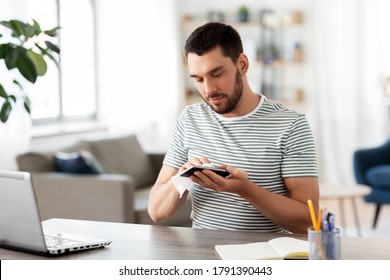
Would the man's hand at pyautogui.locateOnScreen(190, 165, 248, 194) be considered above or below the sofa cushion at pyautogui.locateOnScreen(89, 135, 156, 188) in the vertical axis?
above

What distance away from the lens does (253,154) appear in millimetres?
2402

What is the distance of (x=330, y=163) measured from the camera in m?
7.36

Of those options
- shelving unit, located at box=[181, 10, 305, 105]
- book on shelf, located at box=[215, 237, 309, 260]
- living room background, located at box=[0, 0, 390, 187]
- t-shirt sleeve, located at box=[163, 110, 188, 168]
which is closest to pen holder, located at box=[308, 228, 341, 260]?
book on shelf, located at box=[215, 237, 309, 260]

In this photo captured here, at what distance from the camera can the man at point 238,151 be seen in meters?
2.29

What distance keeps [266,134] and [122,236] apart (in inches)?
22.7

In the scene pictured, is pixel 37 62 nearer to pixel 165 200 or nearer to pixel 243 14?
pixel 165 200

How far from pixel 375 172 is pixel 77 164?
2.41 meters

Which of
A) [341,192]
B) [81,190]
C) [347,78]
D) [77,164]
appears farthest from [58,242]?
[347,78]

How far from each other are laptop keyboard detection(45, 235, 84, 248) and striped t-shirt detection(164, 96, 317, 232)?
1.66ft

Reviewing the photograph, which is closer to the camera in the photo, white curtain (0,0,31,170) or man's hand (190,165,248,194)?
man's hand (190,165,248,194)

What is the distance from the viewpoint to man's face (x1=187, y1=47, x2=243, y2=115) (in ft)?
7.52

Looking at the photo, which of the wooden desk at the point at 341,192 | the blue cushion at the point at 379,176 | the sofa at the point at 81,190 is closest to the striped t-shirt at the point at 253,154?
the sofa at the point at 81,190

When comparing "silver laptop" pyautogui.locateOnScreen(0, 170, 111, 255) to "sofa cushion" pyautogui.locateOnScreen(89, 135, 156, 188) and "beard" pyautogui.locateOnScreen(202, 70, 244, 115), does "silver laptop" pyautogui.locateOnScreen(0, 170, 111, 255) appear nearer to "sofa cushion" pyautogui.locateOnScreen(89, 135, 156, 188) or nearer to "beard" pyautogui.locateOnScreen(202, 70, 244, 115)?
"beard" pyautogui.locateOnScreen(202, 70, 244, 115)
